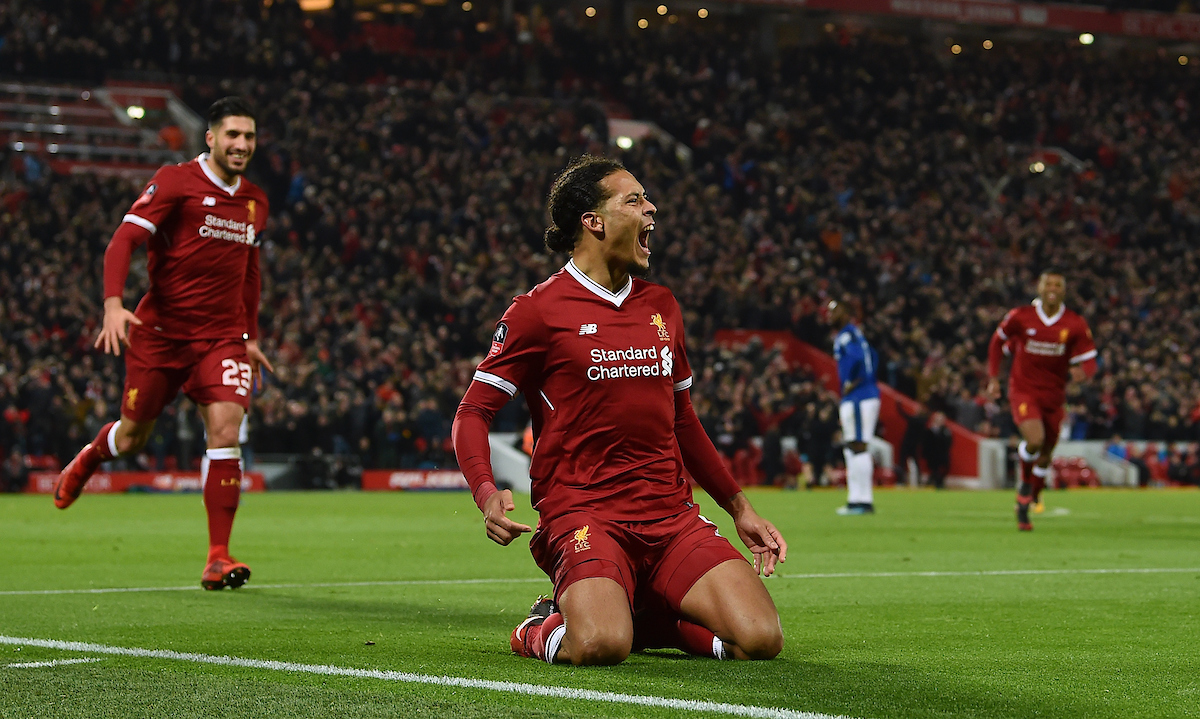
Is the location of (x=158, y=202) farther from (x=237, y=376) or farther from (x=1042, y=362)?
(x=1042, y=362)

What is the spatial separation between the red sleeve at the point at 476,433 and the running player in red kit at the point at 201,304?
3.14 meters

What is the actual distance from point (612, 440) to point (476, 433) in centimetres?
50

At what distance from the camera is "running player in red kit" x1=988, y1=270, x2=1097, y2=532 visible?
1473 centimetres

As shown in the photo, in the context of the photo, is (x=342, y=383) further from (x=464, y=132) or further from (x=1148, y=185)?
(x=1148, y=185)

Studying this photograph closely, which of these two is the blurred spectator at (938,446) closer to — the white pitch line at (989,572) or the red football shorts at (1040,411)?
the red football shorts at (1040,411)

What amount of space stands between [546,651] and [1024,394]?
10784mm

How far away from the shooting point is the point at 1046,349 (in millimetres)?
14906

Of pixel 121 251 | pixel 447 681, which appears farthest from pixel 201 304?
pixel 447 681

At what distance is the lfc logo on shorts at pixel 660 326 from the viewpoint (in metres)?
5.62

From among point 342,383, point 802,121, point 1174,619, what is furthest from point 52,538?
point 802,121

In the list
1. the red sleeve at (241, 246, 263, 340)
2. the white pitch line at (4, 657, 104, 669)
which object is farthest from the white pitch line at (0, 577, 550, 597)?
the white pitch line at (4, 657, 104, 669)

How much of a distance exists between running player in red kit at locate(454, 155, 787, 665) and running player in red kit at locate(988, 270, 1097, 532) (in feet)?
31.9

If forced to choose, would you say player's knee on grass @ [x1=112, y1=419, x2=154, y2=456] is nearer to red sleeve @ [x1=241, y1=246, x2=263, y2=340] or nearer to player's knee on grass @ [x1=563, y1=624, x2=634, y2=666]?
red sleeve @ [x1=241, y1=246, x2=263, y2=340]

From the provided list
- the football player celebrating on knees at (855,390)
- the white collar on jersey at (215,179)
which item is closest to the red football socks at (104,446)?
the white collar on jersey at (215,179)
